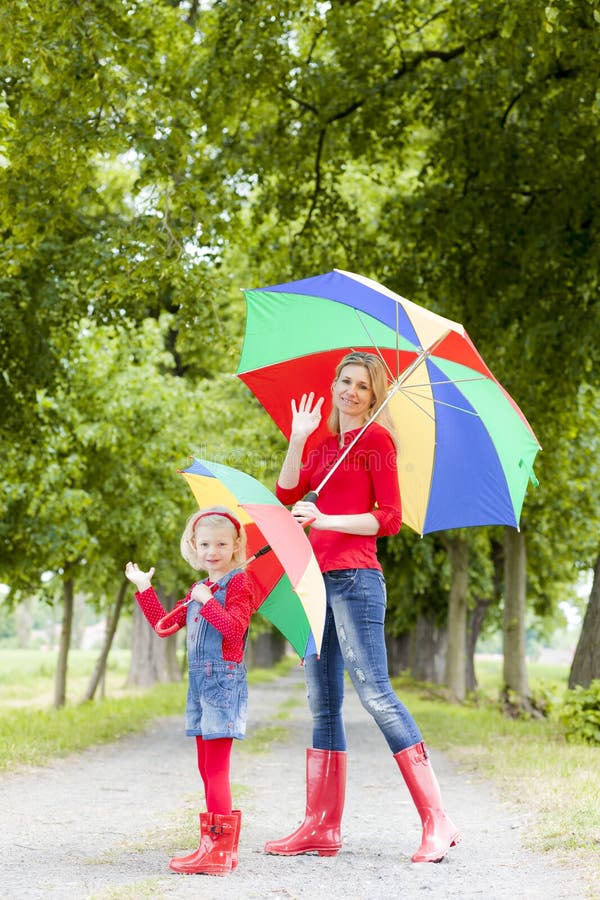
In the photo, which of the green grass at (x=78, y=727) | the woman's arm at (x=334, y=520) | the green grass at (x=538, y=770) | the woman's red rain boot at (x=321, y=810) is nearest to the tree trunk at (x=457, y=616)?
the green grass at (x=538, y=770)

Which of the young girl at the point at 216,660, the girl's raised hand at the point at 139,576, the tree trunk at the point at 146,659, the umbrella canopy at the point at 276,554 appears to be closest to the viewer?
the umbrella canopy at the point at 276,554

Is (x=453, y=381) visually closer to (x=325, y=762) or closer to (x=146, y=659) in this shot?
(x=325, y=762)

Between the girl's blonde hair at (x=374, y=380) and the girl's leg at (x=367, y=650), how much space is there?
752 millimetres

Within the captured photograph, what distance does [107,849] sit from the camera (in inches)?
193

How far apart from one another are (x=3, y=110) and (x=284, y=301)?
4.66m

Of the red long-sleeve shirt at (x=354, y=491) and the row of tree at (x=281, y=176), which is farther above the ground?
the row of tree at (x=281, y=176)

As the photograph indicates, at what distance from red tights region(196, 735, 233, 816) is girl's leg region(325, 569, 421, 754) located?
699 mm

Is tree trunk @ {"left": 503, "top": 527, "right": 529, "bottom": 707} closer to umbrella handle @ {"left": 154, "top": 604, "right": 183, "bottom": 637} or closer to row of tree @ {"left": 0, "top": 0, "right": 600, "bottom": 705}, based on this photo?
row of tree @ {"left": 0, "top": 0, "right": 600, "bottom": 705}

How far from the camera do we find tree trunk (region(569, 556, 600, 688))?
35.8 ft

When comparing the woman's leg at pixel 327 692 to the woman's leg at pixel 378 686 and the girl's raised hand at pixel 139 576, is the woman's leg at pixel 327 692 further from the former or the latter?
the girl's raised hand at pixel 139 576

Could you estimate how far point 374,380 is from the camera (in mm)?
5004

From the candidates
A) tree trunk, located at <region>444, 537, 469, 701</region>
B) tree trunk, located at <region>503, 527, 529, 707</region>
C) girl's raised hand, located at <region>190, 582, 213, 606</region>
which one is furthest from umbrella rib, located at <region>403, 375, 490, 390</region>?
tree trunk, located at <region>444, 537, 469, 701</region>

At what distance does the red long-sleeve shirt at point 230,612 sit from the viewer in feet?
14.4

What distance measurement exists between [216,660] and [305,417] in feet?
4.13
